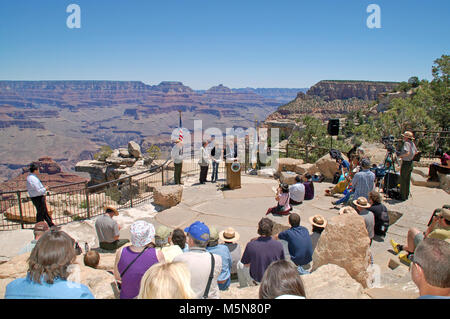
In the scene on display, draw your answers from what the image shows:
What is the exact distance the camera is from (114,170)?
24.2m

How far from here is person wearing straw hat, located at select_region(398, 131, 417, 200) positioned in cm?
752

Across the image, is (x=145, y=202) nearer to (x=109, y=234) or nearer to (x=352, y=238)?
(x=109, y=234)

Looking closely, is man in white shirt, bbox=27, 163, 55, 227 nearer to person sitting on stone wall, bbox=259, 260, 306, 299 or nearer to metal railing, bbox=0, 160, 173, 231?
metal railing, bbox=0, 160, 173, 231

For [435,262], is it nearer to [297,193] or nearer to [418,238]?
[418,238]

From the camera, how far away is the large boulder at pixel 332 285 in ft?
9.76

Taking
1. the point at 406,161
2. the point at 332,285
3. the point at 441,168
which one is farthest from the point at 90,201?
the point at 441,168

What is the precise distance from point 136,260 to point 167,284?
5.36 feet

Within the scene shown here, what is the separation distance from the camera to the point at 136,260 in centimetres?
356

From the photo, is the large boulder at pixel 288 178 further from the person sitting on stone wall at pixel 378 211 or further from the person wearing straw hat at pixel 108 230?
the person wearing straw hat at pixel 108 230

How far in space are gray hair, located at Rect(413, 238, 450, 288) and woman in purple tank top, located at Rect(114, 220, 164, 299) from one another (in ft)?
8.73

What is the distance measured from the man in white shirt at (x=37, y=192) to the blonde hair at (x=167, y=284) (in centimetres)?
633

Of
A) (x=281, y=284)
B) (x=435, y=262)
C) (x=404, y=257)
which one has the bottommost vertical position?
(x=404, y=257)

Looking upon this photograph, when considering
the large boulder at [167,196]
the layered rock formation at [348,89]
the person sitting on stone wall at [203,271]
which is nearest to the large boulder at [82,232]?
the large boulder at [167,196]
